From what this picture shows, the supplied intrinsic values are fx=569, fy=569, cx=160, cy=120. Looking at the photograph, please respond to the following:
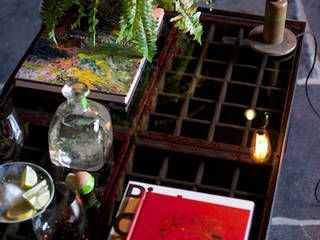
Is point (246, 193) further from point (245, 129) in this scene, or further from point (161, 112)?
point (161, 112)

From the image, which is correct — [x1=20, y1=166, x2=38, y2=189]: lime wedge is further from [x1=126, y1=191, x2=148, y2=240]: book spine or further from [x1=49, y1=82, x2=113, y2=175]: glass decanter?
[x1=126, y1=191, x2=148, y2=240]: book spine

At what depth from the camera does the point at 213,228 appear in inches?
47.7

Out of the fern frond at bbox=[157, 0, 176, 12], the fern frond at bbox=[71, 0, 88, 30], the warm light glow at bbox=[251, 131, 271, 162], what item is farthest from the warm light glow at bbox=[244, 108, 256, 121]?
the fern frond at bbox=[71, 0, 88, 30]

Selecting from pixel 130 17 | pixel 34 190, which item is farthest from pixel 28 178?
pixel 130 17

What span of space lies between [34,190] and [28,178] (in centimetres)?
3

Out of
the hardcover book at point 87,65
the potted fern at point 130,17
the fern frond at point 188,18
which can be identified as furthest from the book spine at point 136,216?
the fern frond at point 188,18

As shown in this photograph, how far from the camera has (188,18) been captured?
163 centimetres

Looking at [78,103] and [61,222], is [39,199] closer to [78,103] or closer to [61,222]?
[61,222]

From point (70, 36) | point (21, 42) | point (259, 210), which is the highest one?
point (70, 36)

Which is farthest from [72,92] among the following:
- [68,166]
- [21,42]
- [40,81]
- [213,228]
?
[21,42]

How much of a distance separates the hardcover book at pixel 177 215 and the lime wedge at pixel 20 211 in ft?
0.59

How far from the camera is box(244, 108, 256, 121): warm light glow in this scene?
1.53 metres

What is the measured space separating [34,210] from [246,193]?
48cm

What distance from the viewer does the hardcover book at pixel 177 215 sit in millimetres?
1209
